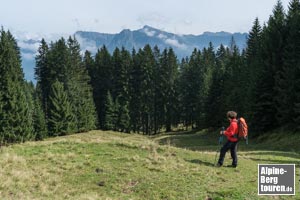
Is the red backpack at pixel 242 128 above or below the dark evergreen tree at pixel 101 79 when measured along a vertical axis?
below

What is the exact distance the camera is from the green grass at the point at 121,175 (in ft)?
43.3

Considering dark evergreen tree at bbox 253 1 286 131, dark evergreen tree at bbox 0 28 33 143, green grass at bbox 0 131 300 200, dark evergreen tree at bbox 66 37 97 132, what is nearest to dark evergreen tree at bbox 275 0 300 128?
dark evergreen tree at bbox 253 1 286 131

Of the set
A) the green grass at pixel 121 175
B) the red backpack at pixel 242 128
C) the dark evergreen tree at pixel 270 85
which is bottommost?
the green grass at pixel 121 175

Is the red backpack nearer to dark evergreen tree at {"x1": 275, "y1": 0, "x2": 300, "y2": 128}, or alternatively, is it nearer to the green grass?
the green grass

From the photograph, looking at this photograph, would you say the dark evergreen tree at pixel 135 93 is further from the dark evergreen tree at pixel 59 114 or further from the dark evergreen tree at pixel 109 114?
the dark evergreen tree at pixel 59 114

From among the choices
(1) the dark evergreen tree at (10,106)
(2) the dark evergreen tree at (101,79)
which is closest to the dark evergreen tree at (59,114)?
(1) the dark evergreen tree at (10,106)

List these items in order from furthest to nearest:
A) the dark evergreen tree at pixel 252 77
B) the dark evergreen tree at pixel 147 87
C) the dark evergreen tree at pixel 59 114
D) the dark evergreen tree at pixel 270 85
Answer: the dark evergreen tree at pixel 147 87 → the dark evergreen tree at pixel 59 114 → the dark evergreen tree at pixel 252 77 → the dark evergreen tree at pixel 270 85

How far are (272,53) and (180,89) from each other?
161ft

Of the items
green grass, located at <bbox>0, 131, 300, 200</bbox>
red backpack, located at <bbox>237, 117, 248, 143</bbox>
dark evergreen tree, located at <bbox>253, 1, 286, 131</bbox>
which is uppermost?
dark evergreen tree, located at <bbox>253, 1, 286, 131</bbox>

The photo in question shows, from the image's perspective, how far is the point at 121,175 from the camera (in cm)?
1521

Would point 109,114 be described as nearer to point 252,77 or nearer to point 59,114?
point 59,114

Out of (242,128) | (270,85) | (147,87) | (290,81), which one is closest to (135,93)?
(147,87)

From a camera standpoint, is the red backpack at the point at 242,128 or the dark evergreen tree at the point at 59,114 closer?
the red backpack at the point at 242,128

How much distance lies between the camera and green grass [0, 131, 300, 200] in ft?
43.3
